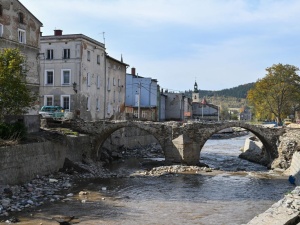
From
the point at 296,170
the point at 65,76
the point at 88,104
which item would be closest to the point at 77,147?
the point at 88,104

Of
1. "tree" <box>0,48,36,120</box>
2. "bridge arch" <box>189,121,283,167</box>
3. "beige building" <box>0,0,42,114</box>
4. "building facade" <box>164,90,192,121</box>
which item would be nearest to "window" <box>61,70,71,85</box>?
"beige building" <box>0,0,42,114</box>

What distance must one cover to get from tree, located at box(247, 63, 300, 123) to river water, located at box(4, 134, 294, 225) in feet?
91.5

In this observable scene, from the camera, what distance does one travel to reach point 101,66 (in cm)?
5028

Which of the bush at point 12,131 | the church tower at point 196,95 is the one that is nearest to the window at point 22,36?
the bush at point 12,131

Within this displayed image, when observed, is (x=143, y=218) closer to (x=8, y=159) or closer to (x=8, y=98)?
(x=8, y=159)

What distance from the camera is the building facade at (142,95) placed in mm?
68625

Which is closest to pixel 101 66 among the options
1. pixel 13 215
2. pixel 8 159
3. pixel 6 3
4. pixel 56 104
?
pixel 56 104

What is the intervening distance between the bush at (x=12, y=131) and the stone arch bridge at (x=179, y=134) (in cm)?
1214

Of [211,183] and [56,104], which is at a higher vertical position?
[56,104]

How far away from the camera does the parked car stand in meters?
40.9

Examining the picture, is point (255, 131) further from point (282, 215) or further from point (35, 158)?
point (282, 215)

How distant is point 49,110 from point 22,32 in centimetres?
926

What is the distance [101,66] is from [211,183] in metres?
25.4

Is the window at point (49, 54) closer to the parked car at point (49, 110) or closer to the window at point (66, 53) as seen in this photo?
the window at point (66, 53)
